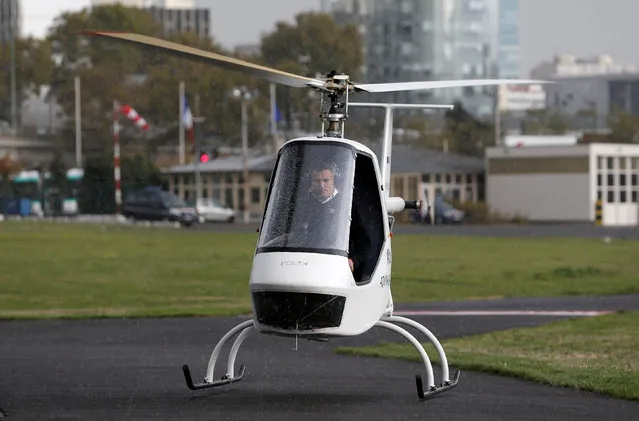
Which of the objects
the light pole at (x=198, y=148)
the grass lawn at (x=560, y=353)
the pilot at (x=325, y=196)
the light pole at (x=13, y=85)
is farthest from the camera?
the light pole at (x=13, y=85)

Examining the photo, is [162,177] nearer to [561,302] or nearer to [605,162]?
[605,162]

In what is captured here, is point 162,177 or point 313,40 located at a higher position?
point 313,40

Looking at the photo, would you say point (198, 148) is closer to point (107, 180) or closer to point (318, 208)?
point (107, 180)

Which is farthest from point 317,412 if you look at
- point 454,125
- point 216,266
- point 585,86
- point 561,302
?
point 585,86

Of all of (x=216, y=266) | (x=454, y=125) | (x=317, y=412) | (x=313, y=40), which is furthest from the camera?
(x=454, y=125)

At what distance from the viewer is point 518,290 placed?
2855cm

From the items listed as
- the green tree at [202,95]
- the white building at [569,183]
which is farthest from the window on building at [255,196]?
the white building at [569,183]

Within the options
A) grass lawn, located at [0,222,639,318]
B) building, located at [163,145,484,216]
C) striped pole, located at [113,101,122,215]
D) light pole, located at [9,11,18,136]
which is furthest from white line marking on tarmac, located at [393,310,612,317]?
light pole, located at [9,11,18,136]

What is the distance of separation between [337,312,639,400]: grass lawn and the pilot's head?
2867 millimetres

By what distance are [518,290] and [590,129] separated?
95603mm

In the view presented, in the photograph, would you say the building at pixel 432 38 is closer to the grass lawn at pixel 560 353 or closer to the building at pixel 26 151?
the building at pixel 26 151

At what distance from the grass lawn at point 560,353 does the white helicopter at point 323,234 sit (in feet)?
5.11

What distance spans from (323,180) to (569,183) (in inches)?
2507

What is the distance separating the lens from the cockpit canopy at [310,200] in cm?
1051
